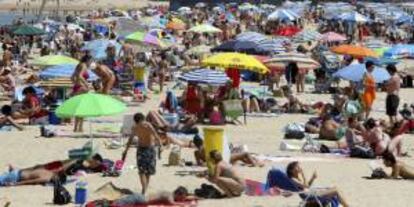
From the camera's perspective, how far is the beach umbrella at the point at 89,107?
41.1 ft

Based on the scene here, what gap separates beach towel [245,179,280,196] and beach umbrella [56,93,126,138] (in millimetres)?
2572

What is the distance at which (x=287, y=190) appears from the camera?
1066 cm

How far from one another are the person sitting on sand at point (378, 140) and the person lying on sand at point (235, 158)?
180 centimetres

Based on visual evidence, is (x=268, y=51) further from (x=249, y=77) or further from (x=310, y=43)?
(x=310, y=43)

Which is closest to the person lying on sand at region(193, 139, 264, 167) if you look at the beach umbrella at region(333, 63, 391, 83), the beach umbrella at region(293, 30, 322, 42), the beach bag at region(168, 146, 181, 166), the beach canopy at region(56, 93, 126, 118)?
the beach bag at region(168, 146, 181, 166)

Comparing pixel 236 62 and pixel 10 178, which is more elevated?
pixel 236 62

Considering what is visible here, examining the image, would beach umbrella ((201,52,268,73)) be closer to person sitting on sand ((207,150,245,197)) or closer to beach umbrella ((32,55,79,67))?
beach umbrella ((32,55,79,67))

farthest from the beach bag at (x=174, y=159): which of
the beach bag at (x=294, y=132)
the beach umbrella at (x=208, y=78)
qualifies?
the beach umbrella at (x=208, y=78)

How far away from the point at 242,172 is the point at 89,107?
86.3 inches

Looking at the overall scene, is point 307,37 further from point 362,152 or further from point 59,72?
point 362,152

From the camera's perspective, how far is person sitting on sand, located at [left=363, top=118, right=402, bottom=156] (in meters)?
13.3

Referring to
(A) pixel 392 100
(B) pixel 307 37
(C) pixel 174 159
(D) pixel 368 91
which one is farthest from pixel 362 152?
(B) pixel 307 37

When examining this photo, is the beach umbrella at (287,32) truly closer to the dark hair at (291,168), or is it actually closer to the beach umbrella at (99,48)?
the beach umbrella at (99,48)

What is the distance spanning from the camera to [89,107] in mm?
12609
